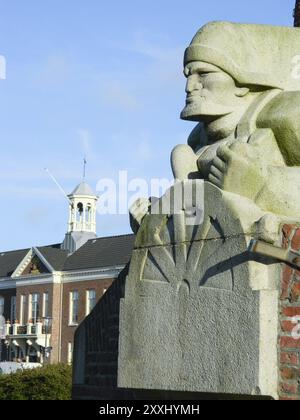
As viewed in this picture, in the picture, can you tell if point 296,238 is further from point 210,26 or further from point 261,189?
point 210,26

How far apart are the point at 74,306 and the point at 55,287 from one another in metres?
2.81

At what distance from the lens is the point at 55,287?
222 ft

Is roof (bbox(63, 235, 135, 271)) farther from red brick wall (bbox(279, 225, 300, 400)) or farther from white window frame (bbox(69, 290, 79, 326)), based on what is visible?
red brick wall (bbox(279, 225, 300, 400))

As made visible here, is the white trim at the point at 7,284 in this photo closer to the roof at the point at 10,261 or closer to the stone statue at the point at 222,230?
the roof at the point at 10,261

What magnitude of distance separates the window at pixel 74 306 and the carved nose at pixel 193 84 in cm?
5869

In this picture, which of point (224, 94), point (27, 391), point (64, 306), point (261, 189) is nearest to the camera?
point (261, 189)

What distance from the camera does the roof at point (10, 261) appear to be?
74750 millimetres

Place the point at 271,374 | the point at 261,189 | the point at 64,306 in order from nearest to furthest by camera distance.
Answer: the point at 271,374 < the point at 261,189 < the point at 64,306

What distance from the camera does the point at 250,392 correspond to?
19.1 ft

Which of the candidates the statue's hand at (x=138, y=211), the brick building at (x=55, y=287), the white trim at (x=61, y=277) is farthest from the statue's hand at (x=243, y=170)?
the brick building at (x=55, y=287)

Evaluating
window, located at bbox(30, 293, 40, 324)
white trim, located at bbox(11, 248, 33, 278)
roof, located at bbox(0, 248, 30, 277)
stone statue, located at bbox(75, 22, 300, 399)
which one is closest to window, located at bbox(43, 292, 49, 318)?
window, located at bbox(30, 293, 40, 324)

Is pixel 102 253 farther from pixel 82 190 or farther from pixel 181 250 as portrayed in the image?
pixel 181 250
